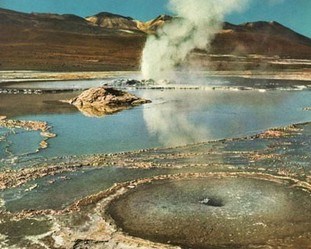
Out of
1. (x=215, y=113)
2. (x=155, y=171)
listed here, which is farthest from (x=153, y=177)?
(x=215, y=113)

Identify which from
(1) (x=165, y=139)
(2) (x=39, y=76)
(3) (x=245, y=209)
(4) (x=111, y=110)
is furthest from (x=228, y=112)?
(2) (x=39, y=76)

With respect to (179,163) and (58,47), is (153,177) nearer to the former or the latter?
(179,163)

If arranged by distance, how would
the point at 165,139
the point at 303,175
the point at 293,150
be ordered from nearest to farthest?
the point at 303,175 < the point at 293,150 < the point at 165,139

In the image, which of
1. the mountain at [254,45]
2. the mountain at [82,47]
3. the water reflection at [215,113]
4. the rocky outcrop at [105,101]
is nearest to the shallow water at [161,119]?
the water reflection at [215,113]

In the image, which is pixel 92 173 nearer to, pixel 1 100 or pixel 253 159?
pixel 253 159

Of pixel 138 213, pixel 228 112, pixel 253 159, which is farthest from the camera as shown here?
pixel 228 112

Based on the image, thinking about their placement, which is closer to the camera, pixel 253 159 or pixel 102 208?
pixel 102 208

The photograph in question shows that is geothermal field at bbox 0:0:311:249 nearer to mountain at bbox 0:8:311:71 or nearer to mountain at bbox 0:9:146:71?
mountain at bbox 0:8:311:71
